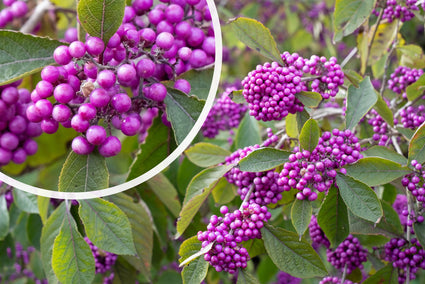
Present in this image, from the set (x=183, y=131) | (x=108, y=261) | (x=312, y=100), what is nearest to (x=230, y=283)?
(x=108, y=261)

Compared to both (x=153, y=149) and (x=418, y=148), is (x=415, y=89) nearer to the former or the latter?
(x=418, y=148)

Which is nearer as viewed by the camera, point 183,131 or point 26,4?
point 183,131

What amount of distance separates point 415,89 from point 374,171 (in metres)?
0.30

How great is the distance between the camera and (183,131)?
0.88m

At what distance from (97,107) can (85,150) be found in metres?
0.10

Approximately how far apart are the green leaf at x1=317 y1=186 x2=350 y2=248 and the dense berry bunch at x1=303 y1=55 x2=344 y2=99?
18 centimetres

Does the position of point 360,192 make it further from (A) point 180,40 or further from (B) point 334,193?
(A) point 180,40

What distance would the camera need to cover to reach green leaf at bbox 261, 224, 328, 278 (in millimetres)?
747

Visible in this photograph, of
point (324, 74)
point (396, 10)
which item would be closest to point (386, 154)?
point (324, 74)

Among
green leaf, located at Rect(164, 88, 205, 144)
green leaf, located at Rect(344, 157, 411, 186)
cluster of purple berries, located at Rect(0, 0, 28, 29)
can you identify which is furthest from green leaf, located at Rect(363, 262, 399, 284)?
cluster of purple berries, located at Rect(0, 0, 28, 29)

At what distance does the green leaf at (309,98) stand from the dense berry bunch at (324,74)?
34mm

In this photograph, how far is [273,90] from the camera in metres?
0.74

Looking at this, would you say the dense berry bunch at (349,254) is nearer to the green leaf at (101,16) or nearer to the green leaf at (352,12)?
the green leaf at (352,12)

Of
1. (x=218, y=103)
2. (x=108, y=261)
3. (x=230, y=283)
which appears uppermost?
(x=218, y=103)
